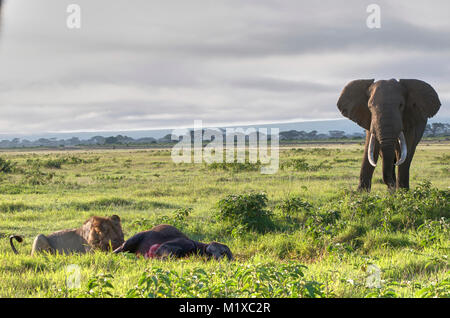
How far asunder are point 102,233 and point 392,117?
7690mm

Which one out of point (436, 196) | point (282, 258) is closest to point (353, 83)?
point (436, 196)

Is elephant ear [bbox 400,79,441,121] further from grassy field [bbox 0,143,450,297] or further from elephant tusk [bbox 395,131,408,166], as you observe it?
grassy field [bbox 0,143,450,297]

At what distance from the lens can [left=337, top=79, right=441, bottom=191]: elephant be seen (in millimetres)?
11109

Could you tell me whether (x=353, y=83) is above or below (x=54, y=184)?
above

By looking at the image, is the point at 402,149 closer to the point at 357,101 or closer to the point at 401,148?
the point at 401,148

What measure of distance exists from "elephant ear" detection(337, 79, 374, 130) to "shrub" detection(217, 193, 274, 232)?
5.18m

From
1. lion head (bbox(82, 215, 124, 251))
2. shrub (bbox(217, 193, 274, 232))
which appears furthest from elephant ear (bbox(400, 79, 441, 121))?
lion head (bbox(82, 215, 124, 251))

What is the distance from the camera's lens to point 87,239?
6305 mm

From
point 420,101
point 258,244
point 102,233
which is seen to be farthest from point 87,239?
point 420,101

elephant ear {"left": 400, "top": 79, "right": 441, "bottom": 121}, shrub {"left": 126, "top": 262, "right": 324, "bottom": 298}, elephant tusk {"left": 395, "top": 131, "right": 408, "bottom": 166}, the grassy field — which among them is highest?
elephant ear {"left": 400, "top": 79, "right": 441, "bottom": 121}

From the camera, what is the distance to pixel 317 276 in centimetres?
466
